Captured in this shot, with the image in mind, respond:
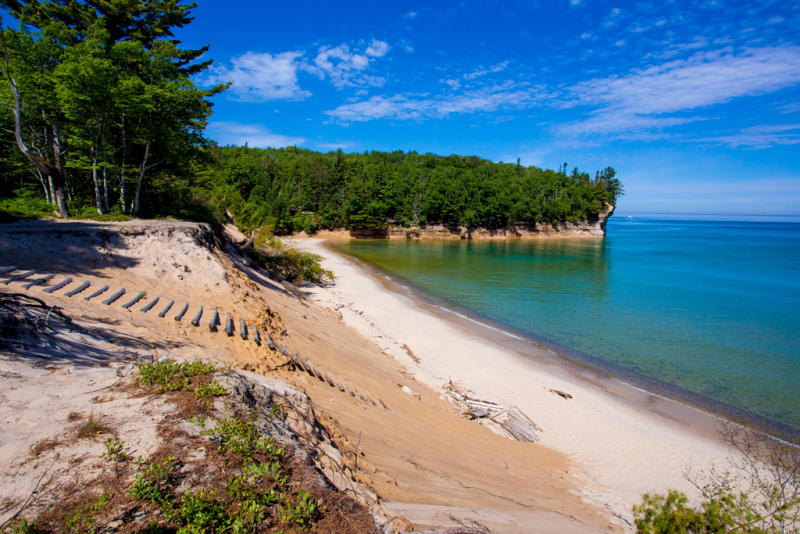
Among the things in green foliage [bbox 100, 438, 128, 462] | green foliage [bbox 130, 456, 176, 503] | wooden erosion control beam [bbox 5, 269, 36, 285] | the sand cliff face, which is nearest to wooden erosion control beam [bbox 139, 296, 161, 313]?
wooden erosion control beam [bbox 5, 269, 36, 285]

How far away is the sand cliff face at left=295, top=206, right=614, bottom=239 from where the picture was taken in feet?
253

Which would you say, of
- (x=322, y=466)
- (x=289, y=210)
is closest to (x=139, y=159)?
(x=322, y=466)

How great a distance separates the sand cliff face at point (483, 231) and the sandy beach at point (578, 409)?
2374 inches

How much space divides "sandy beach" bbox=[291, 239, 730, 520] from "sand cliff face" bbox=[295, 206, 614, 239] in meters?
60.3

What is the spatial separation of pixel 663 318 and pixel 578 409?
48.9 ft

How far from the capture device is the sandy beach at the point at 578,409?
300 inches

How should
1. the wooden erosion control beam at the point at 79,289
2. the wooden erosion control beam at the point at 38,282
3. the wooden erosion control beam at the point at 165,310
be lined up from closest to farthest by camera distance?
the wooden erosion control beam at the point at 38,282 < the wooden erosion control beam at the point at 79,289 < the wooden erosion control beam at the point at 165,310

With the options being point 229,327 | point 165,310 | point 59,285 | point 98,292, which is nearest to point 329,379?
point 229,327

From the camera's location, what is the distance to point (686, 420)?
10.5 m

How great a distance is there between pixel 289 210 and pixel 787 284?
75.1 metres

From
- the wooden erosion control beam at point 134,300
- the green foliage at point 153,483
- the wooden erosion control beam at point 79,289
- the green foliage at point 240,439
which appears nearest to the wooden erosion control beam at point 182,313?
the wooden erosion control beam at point 134,300

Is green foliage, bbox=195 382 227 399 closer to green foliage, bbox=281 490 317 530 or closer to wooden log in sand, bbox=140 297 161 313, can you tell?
green foliage, bbox=281 490 317 530

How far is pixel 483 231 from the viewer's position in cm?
8481

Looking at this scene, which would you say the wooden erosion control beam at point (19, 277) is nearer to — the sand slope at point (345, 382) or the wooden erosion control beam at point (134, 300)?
the sand slope at point (345, 382)
